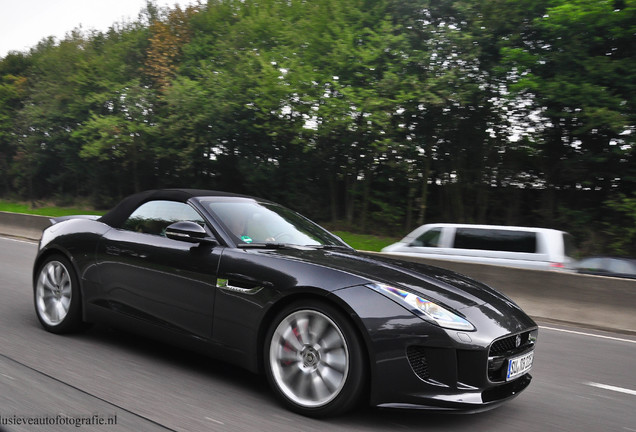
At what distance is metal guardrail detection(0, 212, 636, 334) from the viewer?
832 cm

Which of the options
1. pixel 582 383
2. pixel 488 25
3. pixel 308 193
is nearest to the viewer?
pixel 582 383

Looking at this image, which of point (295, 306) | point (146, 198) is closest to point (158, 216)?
point (146, 198)

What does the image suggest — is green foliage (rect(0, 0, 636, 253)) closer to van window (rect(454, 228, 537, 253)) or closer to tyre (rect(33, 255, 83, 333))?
van window (rect(454, 228, 537, 253))

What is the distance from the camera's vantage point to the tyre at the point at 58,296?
533cm

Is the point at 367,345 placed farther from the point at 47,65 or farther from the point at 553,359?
the point at 47,65

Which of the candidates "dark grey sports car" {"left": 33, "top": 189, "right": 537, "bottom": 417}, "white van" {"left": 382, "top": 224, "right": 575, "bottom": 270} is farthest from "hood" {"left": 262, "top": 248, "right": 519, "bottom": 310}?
"white van" {"left": 382, "top": 224, "right": 575, "bottom": 270}

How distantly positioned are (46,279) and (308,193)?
21.9 meters

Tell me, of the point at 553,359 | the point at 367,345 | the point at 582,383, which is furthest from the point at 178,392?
the point at 553,359

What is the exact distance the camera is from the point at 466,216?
2311cm

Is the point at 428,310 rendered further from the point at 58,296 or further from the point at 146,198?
the point at 58,296

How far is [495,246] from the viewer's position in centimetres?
1115

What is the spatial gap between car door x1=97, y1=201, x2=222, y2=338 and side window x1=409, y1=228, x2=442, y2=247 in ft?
25.0

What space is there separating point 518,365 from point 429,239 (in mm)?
8153

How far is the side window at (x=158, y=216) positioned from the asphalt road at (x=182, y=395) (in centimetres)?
103
